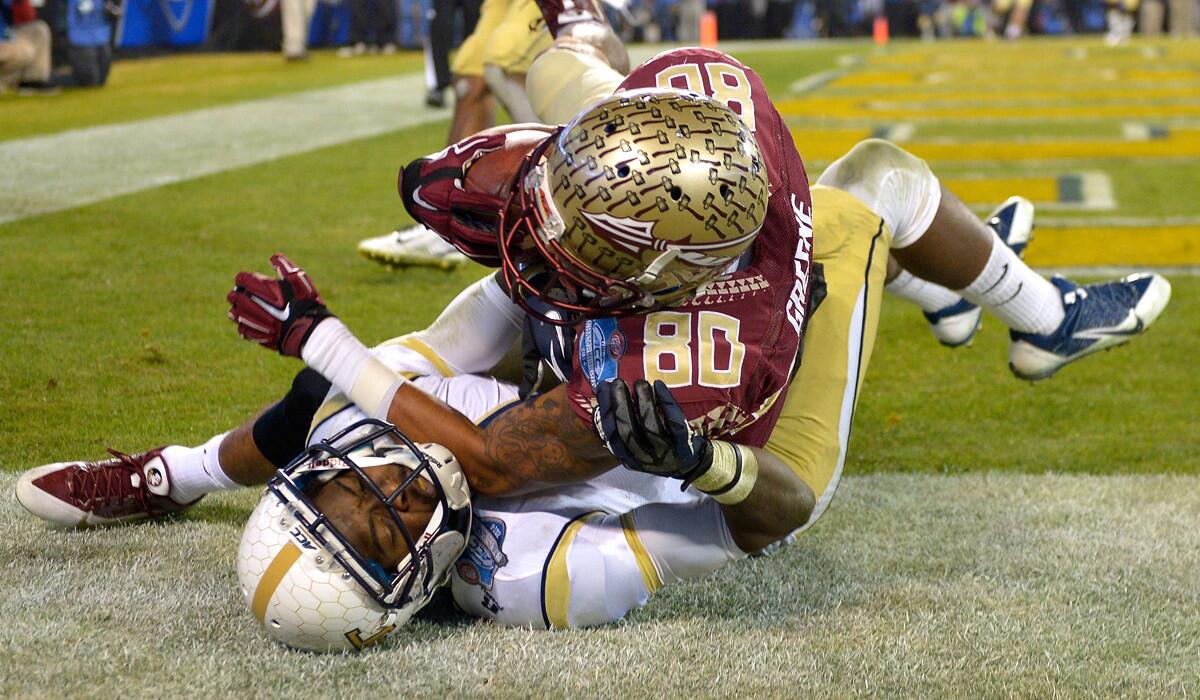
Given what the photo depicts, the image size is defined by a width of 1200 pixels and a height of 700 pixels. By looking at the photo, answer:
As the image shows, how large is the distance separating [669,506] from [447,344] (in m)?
0.60

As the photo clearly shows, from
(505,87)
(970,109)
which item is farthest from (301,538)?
(970,109)

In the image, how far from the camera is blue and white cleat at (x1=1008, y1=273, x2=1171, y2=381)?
10.7ft

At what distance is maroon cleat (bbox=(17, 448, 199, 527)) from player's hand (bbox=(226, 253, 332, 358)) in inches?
18.2

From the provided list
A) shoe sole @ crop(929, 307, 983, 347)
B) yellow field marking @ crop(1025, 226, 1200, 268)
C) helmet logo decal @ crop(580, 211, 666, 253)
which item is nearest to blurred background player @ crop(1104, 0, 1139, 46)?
yellow field marking @ crop(1025, 226, 1200, 268)

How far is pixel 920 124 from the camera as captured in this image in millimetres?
10773

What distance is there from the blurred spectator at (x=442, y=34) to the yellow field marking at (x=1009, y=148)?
2103 mm

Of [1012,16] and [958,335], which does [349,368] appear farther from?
[1012,16]

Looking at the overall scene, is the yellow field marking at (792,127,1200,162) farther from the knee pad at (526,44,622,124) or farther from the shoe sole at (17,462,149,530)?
the shoe sole at (17,462,149,530)


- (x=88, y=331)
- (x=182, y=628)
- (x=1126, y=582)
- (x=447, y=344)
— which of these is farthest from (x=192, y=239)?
(x=1126, y=582)

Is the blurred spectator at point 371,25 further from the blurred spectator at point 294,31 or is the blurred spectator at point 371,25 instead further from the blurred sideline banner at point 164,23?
the blurred sideline banner at point 164,23

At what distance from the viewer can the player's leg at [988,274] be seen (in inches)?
119

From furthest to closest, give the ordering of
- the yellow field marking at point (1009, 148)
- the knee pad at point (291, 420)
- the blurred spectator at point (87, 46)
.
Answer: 1. the blurred spectator at point (87, 46)
2. the yellow field marking at point (1009, 148)
3. the knee pad at point (291, 420)

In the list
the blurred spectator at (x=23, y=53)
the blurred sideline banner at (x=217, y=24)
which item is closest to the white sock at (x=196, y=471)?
the blurred spectator at (x=23, y=53)

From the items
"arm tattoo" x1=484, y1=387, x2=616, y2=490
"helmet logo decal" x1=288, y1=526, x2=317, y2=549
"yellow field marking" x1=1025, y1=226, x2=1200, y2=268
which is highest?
"arm tattoo" x1=484, y1=387, x2=616, y2=490
